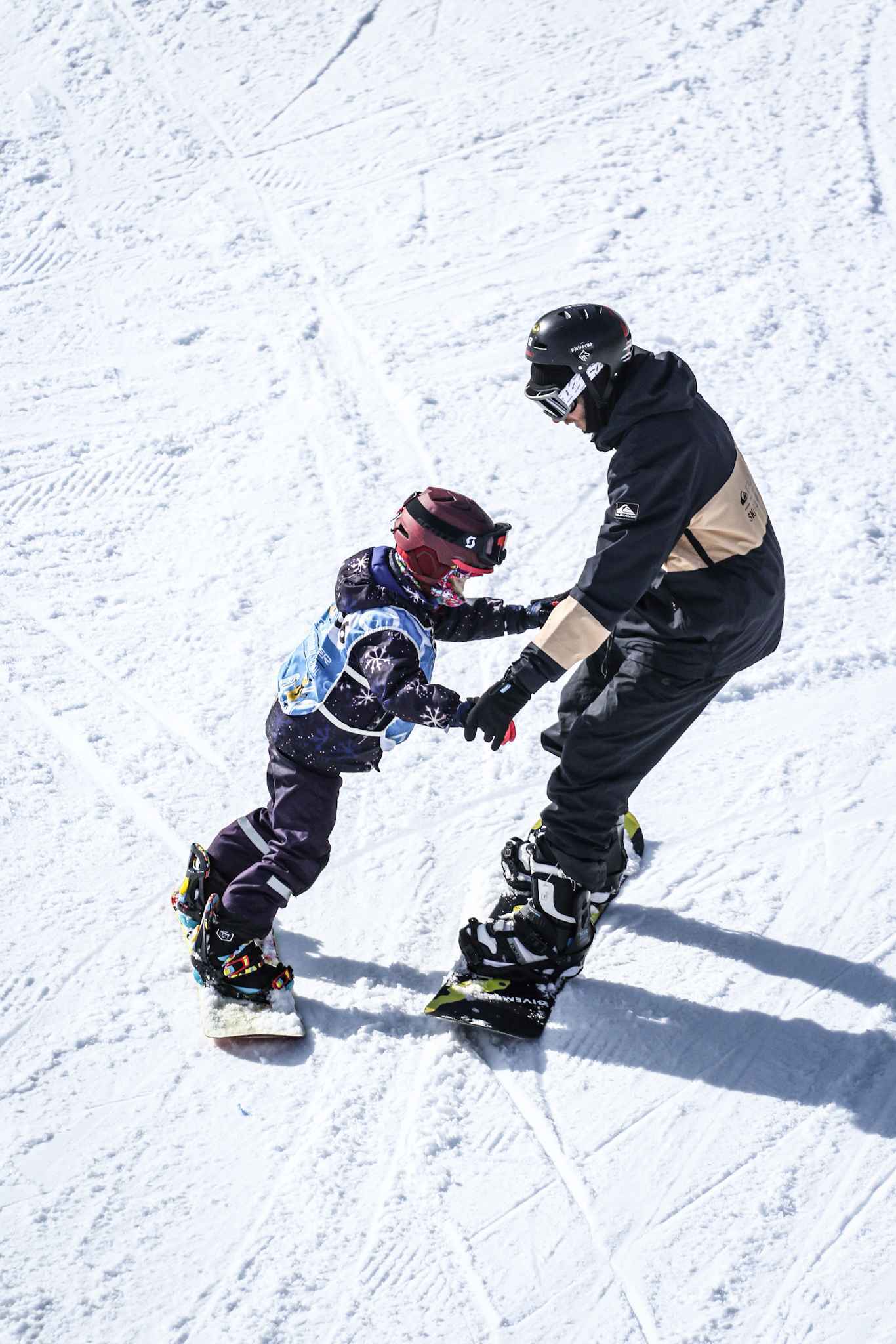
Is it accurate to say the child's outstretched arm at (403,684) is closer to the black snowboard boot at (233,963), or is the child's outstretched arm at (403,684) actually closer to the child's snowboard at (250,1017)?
the black snowboard boot at (233,963)

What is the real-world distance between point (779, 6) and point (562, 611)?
8576 millimetres

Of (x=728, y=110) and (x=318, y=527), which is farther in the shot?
(x=728, y=110)

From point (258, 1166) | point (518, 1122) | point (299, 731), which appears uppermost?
point (299, 731)

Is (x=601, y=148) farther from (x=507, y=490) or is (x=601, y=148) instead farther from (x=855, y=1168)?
(x=855, y=1168)

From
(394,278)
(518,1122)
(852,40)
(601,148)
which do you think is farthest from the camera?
(852,40)

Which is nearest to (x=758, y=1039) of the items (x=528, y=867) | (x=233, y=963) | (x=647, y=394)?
(x=528, y=867)

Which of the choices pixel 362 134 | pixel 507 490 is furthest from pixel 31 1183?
pixel 362 134

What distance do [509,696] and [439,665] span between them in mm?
2059

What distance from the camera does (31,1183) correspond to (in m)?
3.69

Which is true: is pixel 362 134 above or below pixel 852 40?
above

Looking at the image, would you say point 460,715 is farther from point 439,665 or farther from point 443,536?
point 439,665

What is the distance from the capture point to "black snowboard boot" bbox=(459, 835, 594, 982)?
4.23 metres

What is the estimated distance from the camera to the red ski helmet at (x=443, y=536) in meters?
3.89

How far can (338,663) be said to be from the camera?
13.1 feet
